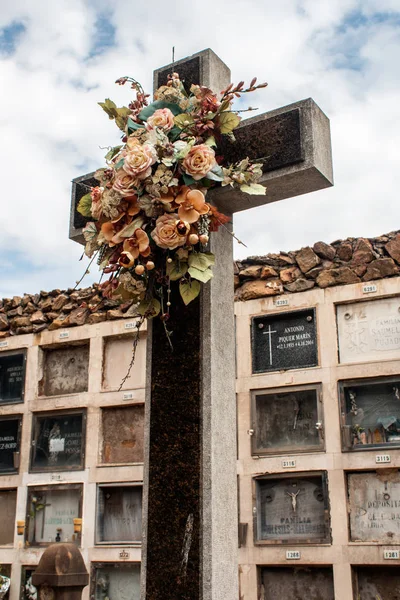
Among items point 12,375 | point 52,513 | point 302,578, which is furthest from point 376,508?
point 12,375

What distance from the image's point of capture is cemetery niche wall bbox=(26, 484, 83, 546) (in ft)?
26.0

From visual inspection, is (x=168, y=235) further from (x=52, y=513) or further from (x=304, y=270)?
(x=52, y=513)

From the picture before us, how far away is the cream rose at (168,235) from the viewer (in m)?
2.13

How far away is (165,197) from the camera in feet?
7.15

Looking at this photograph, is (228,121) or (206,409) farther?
(228,121)

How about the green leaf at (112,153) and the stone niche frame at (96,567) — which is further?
the stone niche frame at (96,567)

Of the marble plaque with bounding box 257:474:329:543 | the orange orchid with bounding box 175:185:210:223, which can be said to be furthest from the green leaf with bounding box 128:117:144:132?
the marble plaque with bounding box 257:474:329:543

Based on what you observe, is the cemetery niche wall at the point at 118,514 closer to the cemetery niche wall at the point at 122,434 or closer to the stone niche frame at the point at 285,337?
the cemetery niche wall at the point at 122,434

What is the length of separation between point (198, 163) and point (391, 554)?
506 cm

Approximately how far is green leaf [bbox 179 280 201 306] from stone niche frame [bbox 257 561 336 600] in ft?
16.6

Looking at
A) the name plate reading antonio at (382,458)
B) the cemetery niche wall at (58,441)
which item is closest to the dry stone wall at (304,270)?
the cemetery niche wall at (58,441)

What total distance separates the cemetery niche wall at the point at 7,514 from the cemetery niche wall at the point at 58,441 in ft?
1.51

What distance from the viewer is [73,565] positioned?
521cm

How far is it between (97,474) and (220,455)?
597 cm
